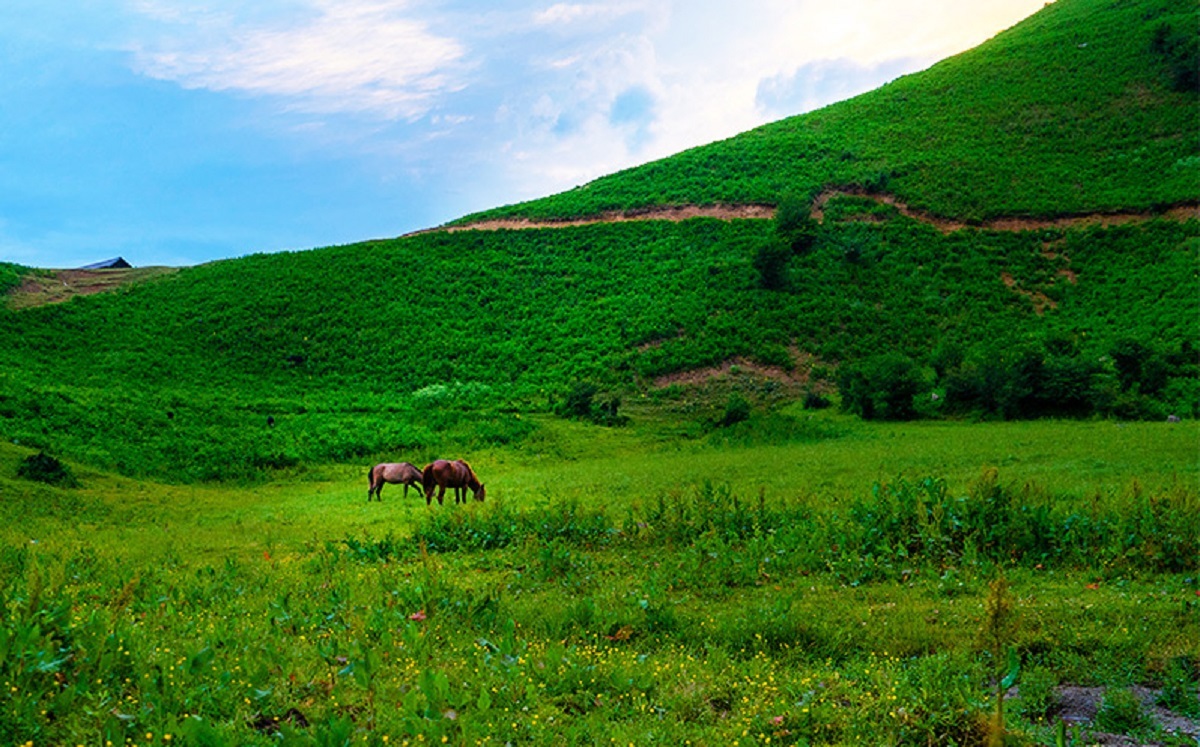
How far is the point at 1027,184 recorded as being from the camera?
56.8 m

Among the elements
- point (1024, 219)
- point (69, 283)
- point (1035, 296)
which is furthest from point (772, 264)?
point (69, 283)

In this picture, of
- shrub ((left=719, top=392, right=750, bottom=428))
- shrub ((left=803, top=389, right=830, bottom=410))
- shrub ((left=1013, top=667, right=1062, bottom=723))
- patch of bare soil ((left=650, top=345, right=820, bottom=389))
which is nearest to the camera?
shrub ((left=1013, top=667, right=1062, bottom=723))

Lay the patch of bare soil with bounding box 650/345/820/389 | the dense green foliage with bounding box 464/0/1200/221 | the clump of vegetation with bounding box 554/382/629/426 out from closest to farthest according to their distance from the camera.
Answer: the clump of vegetation with bounding box 554/382/629/426
the patch of bare soil with bounding box 650/345/820/389
the dense green foliage with bounding box 464/0/1200/221

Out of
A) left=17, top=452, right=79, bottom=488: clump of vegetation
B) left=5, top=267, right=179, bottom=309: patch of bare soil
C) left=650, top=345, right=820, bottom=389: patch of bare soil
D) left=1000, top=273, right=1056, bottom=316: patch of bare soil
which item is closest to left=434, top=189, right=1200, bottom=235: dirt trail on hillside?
left=1000, top=273, right=1056, bottom=316: patch of bare soil

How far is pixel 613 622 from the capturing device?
765 cm

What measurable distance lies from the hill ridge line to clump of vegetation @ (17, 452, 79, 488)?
4598cm

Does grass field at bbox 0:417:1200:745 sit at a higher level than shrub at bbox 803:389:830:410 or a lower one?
higher

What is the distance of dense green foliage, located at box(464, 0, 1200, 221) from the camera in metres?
55.7

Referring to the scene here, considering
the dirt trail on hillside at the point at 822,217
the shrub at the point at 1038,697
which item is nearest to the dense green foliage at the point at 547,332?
the dirt trail on hillside at the point at 822,217

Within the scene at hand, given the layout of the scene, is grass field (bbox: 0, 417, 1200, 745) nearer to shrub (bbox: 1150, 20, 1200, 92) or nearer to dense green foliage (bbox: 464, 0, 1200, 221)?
dense green foliage (bbox: 464, 0, 1200, 221)

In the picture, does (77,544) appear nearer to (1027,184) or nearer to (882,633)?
(882,633)

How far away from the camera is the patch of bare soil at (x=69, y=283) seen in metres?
47.7

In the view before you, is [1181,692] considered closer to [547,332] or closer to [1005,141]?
[547,332]

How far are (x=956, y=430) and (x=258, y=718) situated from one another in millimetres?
→ 28023
